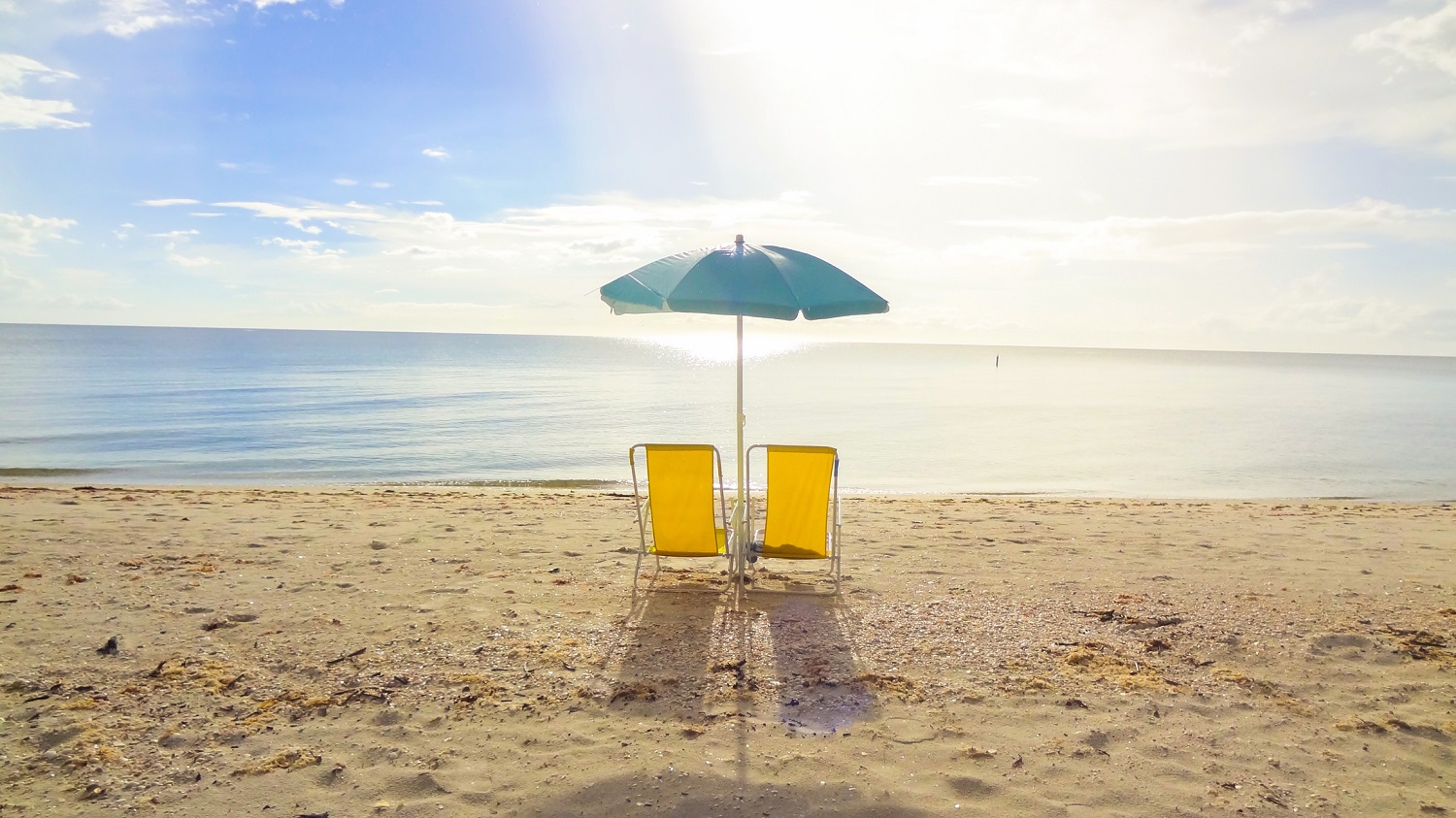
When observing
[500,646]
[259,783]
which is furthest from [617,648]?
[259,783]

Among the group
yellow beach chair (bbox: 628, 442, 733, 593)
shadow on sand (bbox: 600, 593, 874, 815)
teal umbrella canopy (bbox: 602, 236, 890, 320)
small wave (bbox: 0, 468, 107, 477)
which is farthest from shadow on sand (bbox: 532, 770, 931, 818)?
small wave (bbox: 0, 468, 107, 477)

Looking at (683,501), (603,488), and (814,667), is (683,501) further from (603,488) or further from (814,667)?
(603,488)

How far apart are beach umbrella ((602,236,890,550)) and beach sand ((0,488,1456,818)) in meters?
1.45

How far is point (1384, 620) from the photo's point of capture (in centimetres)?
461

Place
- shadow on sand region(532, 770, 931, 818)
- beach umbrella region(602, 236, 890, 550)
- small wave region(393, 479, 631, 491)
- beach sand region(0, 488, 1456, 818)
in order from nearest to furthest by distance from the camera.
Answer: shadow on sand region(532, 770, 931, 818), beach sand region(0, 488, 1456, 818), beach umbrella region(602, 236, 890, 550), small wave region(393, 479, 631, 491)

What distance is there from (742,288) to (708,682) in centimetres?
219

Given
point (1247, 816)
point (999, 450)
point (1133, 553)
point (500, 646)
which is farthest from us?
point (999, 450)

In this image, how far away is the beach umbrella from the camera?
4.66 m

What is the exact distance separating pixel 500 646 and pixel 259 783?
4.57 feet

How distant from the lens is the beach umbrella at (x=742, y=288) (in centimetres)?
466

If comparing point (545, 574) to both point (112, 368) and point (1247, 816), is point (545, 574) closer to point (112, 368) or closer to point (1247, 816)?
point (1247, 816)

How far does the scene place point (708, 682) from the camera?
3729mm

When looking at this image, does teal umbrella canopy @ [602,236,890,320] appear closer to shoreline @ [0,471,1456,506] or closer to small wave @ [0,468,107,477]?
shoreline @ [0,471,1456,506]

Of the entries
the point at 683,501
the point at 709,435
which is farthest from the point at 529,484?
the point at 709,435
